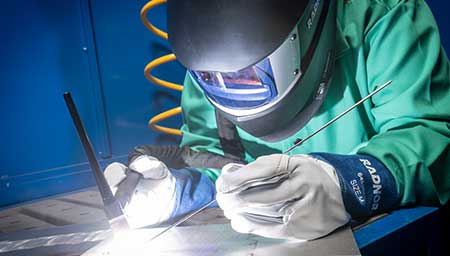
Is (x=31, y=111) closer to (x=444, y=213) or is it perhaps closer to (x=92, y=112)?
(x=92, y=112)

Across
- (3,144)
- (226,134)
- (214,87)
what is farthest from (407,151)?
(3,144)

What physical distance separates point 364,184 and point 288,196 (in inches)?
6.5

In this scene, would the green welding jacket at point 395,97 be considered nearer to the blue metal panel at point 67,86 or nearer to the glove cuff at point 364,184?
the glove cuff at point 364,184

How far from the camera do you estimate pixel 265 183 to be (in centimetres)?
68

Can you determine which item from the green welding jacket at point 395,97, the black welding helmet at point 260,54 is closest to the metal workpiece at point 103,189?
the black welding helmet at point 260,54

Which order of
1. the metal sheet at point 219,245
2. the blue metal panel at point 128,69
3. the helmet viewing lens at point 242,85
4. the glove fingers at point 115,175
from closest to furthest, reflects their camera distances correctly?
1. the metal sheet at point 219,245
2. the helmet viewing lens at point 242,85
3. the glove fingers at point 115,175
4. the blue metal panel at point 128,69

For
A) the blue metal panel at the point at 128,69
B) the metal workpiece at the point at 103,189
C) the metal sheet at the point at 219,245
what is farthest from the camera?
the blue metal panel at the point at 128,69

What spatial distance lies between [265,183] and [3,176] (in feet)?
4.30

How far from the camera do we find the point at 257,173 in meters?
0.68

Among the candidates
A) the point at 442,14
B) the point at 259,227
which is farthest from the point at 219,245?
the point at 442,14

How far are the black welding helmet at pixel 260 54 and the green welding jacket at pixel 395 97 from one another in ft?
0.17

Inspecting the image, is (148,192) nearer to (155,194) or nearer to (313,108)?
(155,194)

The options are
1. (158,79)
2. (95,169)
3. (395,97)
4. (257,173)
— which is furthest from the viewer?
(158,79)

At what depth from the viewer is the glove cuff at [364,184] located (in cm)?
74
